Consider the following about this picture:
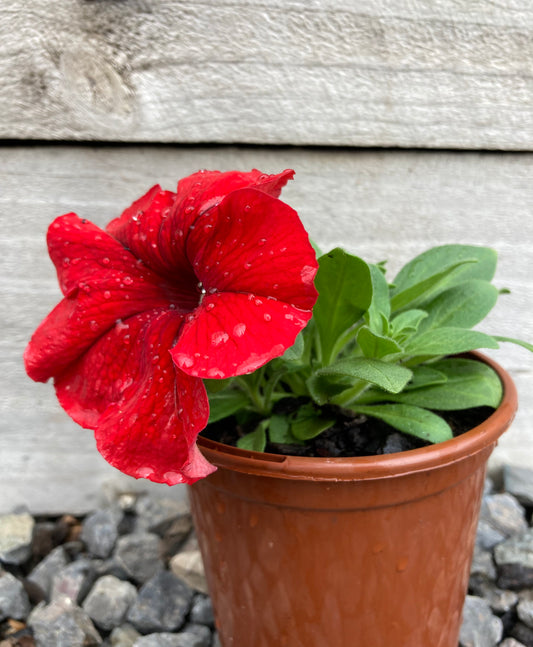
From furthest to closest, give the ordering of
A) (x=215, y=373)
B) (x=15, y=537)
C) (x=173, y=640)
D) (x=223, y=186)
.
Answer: (x=15, y=537) < (x=173, y=640) < (x=223, y=186) < (x=215, y=373)

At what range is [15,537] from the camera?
124 centimetres

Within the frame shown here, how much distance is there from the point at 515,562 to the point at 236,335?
0.90 meters

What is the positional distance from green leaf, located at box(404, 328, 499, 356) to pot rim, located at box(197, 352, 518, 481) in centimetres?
10

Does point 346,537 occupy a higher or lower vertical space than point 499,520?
higher

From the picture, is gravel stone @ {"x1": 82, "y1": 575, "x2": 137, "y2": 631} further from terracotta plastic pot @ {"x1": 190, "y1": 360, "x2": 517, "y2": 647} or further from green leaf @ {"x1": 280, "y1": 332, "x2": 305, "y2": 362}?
green leaf @ {"x1": 280, "y1": 332, "x2": 305, "y2": 362}

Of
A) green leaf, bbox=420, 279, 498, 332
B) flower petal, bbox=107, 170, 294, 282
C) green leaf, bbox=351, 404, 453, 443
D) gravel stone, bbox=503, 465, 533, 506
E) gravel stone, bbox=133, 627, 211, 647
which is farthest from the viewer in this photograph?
gravel stone, bbox=503, 465, 533, 506

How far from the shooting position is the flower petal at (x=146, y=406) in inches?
22.0

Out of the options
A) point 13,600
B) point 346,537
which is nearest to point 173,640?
point 13,600

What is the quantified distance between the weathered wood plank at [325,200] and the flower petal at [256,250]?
1.95ft

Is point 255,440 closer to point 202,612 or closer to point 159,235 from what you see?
point 159,235

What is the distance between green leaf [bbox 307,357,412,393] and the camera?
612 mm

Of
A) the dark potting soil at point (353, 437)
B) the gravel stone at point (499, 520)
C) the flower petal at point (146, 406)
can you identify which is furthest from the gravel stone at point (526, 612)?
the flower petal at point (146, 406)

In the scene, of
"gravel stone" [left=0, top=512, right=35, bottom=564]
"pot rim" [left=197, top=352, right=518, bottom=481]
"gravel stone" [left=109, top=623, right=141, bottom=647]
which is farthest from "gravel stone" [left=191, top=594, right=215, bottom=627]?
"pot rim" [left=197, top=352, right=518, bottom=481]

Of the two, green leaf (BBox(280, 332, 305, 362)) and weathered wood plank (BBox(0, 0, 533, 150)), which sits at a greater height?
weathered wood plank (BBox(0, 0, 533, 150))
